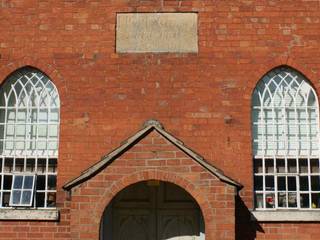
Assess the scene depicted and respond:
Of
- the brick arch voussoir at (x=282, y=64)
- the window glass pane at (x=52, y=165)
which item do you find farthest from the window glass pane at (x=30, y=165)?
the brick arch voussoir at (x=282, y=64)

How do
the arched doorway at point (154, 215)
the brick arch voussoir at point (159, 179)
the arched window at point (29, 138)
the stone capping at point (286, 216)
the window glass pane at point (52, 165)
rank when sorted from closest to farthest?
the brick arch voussoir at point (159, 179), the stone capping at point (286, 216), the arched doorway at point (154, 215), the arched window at point (29, 138), the window glass pane at point (52, 165)

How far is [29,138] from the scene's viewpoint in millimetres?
10703

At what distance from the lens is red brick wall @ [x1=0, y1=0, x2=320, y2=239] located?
10328 mm

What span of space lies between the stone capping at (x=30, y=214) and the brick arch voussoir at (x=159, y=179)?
1388 millimetres

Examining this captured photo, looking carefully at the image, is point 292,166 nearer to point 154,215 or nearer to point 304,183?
point 304,183

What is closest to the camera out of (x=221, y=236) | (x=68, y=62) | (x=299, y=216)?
(x=221, y=236)

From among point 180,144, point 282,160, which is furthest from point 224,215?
point 282,160

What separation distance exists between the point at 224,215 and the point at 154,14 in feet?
14.5

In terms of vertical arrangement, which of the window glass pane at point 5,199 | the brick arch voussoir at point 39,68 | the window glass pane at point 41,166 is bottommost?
the window glass pane at point 5,199

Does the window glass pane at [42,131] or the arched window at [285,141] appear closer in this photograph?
the arched window at [285,141]

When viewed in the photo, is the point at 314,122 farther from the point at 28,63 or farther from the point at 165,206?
the point at 28,63

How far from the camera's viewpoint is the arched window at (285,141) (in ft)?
33.9

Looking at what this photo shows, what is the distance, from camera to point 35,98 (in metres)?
10.8

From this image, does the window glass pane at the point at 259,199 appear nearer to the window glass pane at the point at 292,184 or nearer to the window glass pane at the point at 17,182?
the window glass pane at the point at 292,184
